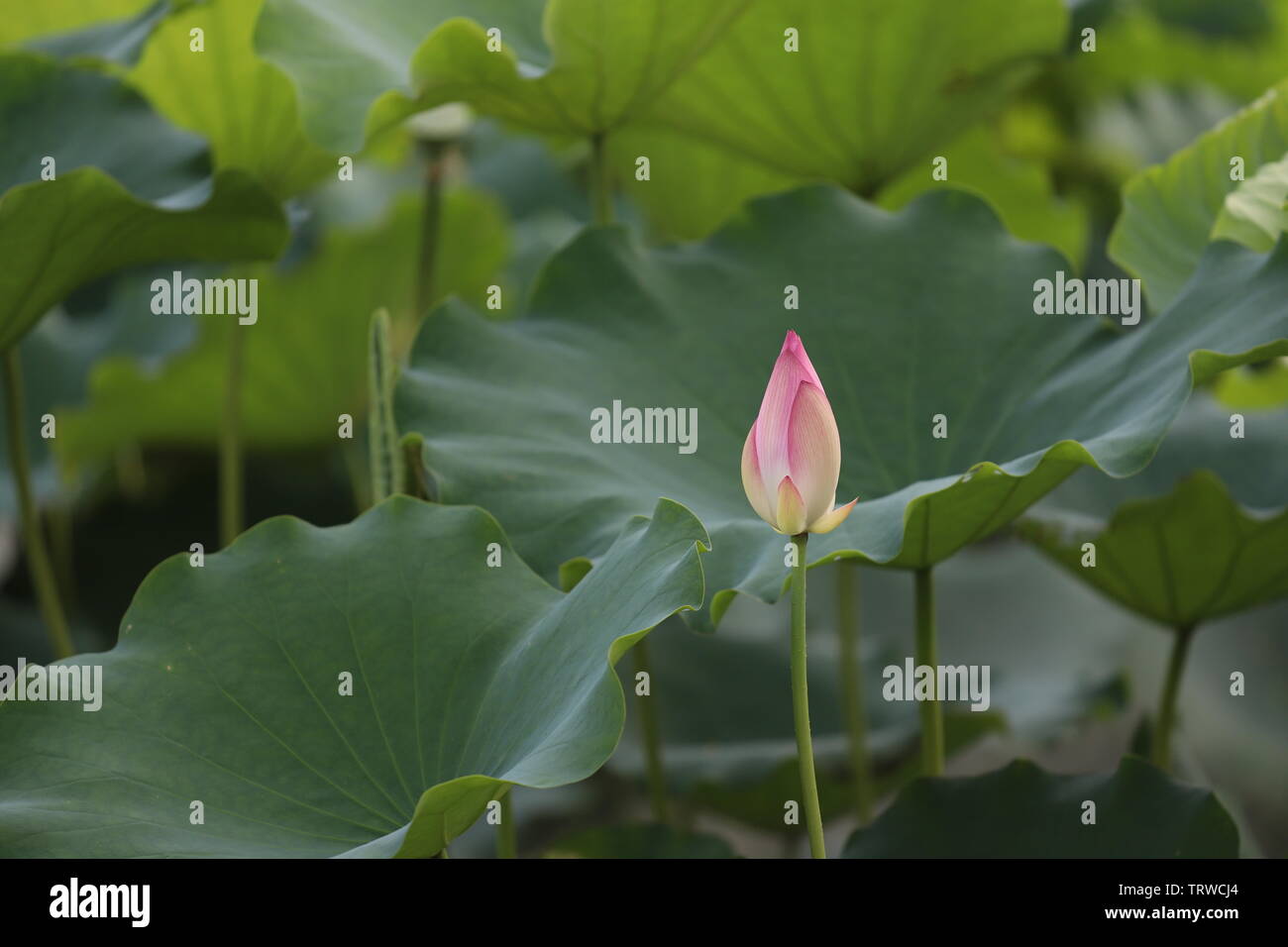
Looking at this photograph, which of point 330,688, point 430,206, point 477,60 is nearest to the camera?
point 330,688

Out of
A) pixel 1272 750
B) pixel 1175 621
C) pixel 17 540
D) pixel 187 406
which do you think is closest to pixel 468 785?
pixel 1175 621

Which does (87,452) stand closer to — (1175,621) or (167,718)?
(167,718)

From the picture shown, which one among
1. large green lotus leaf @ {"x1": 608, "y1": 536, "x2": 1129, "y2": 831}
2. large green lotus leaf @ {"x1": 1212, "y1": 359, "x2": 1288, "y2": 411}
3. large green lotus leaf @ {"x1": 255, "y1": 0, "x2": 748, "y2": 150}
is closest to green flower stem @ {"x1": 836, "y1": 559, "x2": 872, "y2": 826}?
large green lotus leaf @ {"x1": 608, "y1": 536, "x2": 1129, "y2": 831}

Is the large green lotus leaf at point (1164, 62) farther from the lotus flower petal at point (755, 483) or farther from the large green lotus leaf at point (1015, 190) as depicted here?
the lotus flower petal at point (755, 483)

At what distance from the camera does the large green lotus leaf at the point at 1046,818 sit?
3.51 ft

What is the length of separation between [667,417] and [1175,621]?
0.58 metres

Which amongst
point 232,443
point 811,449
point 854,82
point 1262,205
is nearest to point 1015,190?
point 854,82

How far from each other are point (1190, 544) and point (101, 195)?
1026mm

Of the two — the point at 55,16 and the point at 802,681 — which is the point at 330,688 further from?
the point at 55,16

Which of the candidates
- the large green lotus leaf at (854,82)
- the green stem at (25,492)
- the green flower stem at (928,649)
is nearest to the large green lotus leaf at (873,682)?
the green flower stem at (928,649)

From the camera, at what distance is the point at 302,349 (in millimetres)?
1890

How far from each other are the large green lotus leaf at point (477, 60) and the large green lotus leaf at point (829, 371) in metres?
0.15

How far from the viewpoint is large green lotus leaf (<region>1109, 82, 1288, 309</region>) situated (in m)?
1.21

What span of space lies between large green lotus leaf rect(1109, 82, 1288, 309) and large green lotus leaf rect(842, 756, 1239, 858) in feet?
1.50
